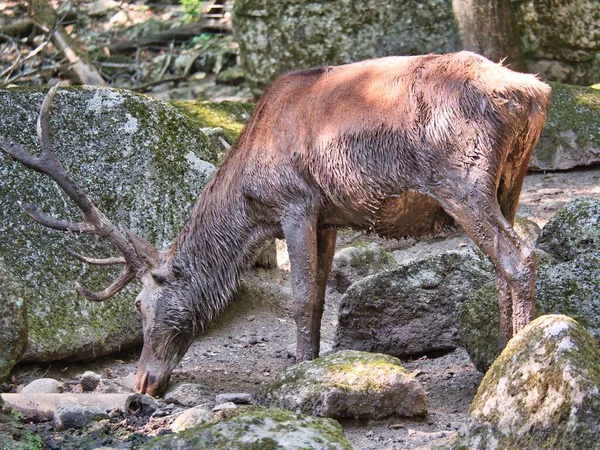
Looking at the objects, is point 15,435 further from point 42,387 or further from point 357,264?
point 357,264

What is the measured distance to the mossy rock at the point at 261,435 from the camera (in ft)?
12.6

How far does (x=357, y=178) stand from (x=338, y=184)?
0.50ft

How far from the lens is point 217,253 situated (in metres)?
6.87

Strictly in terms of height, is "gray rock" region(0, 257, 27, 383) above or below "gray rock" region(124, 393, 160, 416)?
above

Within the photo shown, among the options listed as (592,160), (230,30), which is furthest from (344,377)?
(230,30)

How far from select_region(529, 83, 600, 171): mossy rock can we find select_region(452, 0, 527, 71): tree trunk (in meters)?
0.92

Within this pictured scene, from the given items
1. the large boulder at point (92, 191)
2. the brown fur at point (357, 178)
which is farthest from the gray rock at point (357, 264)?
the brown fur at point (357, 178)

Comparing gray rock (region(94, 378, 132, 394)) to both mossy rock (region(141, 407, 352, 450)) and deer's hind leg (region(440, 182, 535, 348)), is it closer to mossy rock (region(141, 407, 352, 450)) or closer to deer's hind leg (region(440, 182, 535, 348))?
deer's hind leg (region(440, 182, 535, 348))

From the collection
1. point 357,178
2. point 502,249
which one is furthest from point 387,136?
point 502,249

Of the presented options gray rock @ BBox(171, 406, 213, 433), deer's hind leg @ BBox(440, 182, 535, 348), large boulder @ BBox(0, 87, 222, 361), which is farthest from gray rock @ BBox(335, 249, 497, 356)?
gray rock @ BBox(171, 406, 213, 433)

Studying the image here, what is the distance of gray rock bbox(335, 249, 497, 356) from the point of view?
23.1ft

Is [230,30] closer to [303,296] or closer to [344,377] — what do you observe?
[303,296]

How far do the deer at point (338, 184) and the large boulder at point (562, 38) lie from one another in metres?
5.42

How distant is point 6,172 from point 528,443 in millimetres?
4857
